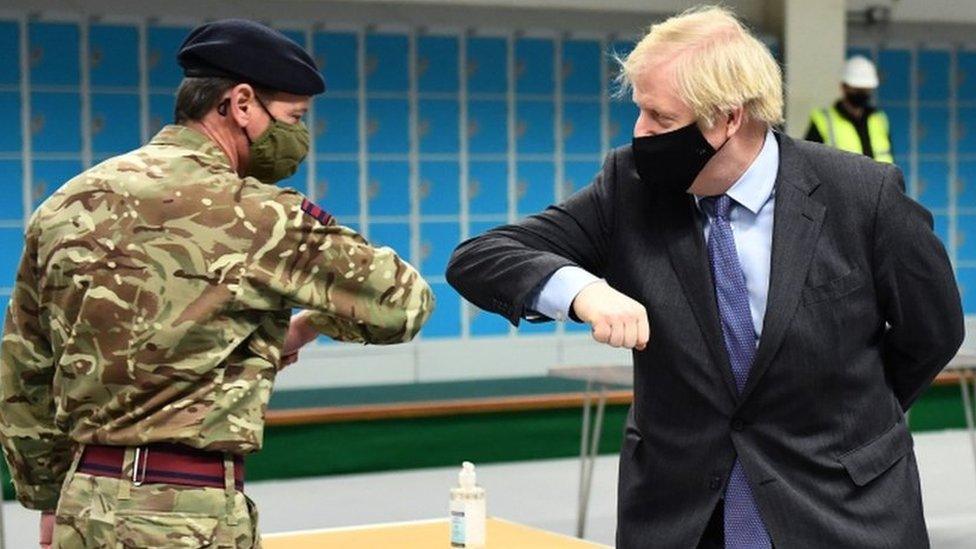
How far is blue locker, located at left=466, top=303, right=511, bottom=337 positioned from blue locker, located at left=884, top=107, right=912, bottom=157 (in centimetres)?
305

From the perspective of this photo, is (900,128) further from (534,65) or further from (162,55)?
(162,55)

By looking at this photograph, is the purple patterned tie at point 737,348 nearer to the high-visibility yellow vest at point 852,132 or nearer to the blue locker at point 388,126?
the blue locker at point 388,126

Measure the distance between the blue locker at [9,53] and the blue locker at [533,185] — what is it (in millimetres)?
2982

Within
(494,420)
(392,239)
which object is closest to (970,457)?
(494,420)

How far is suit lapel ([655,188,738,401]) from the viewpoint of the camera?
2.01 metres

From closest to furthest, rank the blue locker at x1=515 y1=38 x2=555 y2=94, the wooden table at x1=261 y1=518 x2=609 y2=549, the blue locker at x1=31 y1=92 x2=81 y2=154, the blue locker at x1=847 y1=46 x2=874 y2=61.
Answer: the wooden table at x1=261 y1=518 x2=609 y2=549, the blue locker at x1=31 y1=92 x2=81 y2=154, the blue locker at x1=515 y1=38 x2=555 y2=94, the blue locker at x1=847 y1=46 x2=874 y2=61

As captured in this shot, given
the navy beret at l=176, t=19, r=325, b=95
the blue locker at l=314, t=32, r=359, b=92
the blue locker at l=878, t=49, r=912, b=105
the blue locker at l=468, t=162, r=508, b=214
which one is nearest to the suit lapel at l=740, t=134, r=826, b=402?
the navy beret at l=176, t=19, r=325, b=95

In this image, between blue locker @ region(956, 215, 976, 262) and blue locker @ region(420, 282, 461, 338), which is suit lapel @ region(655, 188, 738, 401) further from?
blue locker @ region(956, 215, 976, 262)

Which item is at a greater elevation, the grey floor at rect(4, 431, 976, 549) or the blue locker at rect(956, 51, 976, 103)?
the blue locker at rect(956, 51, 976, 103)

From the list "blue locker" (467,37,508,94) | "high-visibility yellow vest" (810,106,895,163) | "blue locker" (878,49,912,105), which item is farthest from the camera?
"blue locker" (878,49,912,105)

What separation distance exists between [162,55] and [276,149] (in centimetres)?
681

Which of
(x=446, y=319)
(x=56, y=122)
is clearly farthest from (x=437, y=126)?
(x=56, y=122)

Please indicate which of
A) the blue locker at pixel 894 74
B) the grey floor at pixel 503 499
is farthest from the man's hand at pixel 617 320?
the blue locker at pixel 894 74

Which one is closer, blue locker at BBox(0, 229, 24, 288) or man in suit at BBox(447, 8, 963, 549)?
man in suit at BBox(447, 8, 963, 549)
